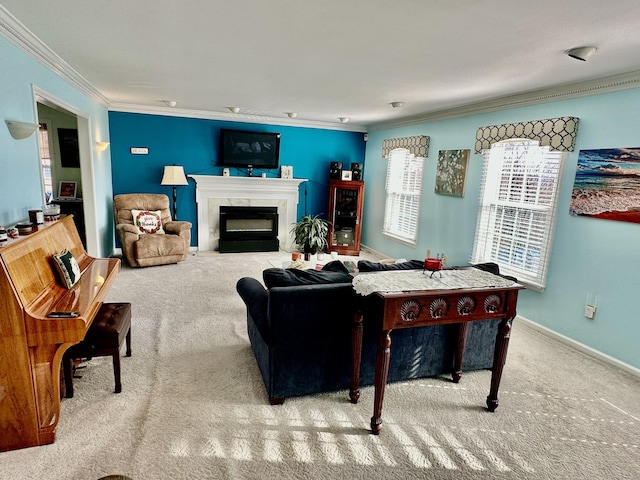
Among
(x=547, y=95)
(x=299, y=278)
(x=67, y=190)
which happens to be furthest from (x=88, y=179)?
(x=547, y=95)

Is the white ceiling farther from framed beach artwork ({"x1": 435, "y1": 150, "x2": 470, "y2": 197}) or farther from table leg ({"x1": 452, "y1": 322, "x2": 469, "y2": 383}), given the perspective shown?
table leg ({"x1": 452, "y1": 322, "x2": 469, "y2": 383})

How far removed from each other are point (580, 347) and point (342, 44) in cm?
331

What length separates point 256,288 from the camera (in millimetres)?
2670

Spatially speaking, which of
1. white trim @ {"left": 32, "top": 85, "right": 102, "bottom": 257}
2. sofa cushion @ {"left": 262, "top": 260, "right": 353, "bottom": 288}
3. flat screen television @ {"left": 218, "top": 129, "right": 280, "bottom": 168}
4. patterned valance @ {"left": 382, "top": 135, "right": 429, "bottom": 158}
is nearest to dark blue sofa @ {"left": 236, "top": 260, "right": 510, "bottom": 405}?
sofa cushion @ {"left": 262, "top": 260, "right": 353, "bottom": 288}

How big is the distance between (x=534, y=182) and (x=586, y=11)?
2.16 m

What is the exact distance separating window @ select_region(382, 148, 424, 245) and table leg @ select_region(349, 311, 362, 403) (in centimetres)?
364

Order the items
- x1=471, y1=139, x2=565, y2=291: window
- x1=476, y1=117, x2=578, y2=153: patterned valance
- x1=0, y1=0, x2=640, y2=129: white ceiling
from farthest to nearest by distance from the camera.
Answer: x1=471, y1=139, x2=565, y2=291: window, x1=476, y1=117, x2=578, y2=153: patterned valance, x1=0, y1=0, x2=640, y2=129: white ceiling

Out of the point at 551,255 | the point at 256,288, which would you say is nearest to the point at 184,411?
the point at 256,288

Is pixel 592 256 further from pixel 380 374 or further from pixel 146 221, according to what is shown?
pixel 146 221

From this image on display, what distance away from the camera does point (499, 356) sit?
2.33 meters

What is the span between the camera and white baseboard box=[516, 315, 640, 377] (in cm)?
300

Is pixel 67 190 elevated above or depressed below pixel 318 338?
above

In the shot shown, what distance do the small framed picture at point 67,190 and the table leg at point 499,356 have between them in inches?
256

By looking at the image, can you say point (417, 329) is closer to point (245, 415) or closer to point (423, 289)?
point (423, 289)
